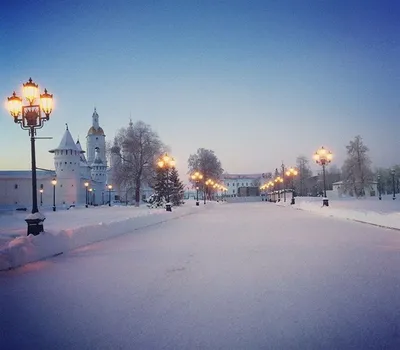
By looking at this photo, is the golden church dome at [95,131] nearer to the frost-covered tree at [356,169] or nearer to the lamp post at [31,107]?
the frost-covered tree at [356,169]

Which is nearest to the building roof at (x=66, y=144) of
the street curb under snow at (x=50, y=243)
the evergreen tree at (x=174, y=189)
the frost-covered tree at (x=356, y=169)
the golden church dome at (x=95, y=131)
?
the golden church dome at (x=95, y=131)

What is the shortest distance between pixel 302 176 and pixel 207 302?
12166cm

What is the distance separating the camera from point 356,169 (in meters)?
72.7

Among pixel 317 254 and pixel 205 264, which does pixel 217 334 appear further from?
pixel 317 254

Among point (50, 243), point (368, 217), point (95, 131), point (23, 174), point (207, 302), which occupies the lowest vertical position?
point (368, 217)

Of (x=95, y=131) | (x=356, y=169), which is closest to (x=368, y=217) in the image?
(x=356, y=169)

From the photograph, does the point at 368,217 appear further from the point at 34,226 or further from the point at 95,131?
the point at 95,131

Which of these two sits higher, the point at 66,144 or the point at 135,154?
the point at 66,144

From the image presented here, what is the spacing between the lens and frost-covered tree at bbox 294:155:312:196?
122m

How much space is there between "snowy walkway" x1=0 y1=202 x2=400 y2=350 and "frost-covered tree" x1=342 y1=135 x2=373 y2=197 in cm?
6907

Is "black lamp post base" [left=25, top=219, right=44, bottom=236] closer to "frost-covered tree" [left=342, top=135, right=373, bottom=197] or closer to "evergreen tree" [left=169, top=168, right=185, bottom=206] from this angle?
"evergreen tree" [left=169, top=168, right=185, bottom=206]

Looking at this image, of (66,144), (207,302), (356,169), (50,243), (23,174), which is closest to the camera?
(207,302)

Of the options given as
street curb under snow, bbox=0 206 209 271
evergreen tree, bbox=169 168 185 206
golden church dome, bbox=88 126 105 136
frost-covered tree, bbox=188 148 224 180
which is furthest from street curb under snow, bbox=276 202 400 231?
golden church dome, bbox=88 126 105 136

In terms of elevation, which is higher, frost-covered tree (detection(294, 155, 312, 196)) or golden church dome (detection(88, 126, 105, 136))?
golden church dome (detection(88, 126, 105, 136))
